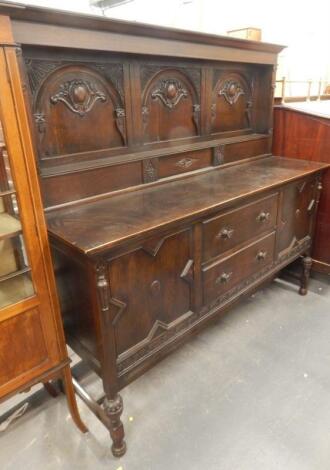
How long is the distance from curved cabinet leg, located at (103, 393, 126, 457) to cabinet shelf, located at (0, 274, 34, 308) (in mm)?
532

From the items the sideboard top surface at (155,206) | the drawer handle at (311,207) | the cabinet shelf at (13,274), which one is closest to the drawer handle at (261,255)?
the sideboard top surface at (155,206)

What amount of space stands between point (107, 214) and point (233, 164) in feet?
3.71


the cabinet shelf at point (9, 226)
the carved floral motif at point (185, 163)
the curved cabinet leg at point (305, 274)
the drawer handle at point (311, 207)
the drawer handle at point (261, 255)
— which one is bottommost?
the curved cabinet leg at point (305, 274)

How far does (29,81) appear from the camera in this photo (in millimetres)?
1291

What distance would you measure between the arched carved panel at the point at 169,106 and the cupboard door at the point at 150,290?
69cm

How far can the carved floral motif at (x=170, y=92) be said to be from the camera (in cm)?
176

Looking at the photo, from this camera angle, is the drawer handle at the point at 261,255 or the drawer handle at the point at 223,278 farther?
the drawer handle at the point at 261,255

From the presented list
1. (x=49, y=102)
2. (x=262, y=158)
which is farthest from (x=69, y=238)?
(x=262, y=158)

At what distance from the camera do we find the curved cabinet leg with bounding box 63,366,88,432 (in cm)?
138

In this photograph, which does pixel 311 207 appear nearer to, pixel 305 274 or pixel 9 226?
pixel 305 274

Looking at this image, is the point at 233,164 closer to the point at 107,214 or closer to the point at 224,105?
the point at 224,105

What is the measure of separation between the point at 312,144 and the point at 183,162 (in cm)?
98

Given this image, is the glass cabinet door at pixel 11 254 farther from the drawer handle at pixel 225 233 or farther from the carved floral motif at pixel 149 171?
the drawer handle at pixel 225 233

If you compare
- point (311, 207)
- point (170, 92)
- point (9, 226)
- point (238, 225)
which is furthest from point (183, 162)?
point (9, 226)
